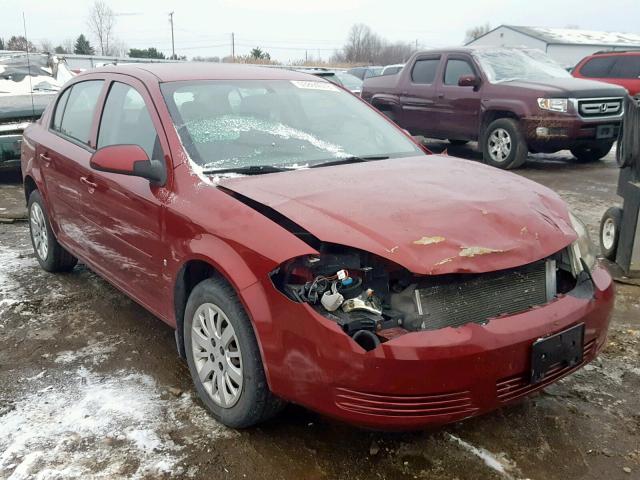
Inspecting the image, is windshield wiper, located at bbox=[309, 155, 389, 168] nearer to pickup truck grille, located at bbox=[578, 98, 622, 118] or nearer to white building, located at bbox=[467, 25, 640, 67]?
pickup truck grille, located at bbox=[578, 98, 622, 118]

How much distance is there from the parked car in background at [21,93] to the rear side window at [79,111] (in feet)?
12.4

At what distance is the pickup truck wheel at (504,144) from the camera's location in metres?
8.67

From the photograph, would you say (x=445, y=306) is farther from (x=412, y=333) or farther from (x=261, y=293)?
(x=261, y=293)

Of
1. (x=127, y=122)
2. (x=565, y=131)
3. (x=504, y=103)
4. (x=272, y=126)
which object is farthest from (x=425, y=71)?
(x=127, y=122)

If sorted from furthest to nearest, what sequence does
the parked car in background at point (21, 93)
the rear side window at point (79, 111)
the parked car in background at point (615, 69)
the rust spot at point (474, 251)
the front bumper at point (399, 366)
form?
the parked car in background at point (615, 69) < the parked car in background at point (21, 93) < the rear side window at point (79, 111) < the rust spot at point (474, 251) < the front bumper at point (399, 366)

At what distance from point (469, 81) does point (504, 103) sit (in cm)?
68

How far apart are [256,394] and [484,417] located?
109 centimetres

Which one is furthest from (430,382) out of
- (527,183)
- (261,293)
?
(527,183)

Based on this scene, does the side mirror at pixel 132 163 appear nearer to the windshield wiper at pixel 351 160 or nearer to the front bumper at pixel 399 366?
the windshield wiper at pixel 351 160

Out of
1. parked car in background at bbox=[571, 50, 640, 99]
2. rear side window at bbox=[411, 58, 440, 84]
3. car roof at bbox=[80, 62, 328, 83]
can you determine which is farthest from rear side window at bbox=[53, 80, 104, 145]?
parked car in background at bbox=[571, 50, 640, 99]

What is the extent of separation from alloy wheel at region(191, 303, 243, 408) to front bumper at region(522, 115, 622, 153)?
697cm

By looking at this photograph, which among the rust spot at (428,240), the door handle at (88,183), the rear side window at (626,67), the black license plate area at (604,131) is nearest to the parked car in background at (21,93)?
the door handle at (88,183)

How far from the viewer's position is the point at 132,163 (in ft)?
9.91

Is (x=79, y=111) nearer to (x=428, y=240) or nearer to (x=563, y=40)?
(x=428, y=240)
